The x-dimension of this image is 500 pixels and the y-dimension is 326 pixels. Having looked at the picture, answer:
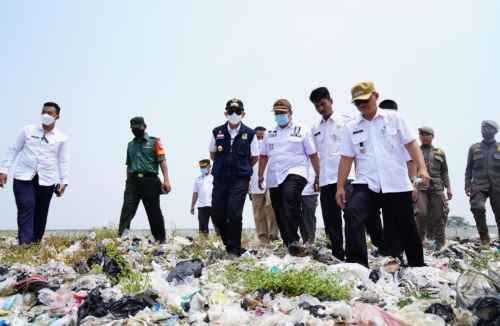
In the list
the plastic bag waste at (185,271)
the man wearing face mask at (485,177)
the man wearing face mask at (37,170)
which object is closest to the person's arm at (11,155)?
the man wearing face mask at (37,170)

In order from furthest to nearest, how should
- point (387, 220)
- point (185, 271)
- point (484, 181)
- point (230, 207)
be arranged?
point (484, 181), point (230, 207), point (387, 220), point (185, 271)

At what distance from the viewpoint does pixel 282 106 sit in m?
6.47

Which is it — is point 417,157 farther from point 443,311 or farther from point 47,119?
point 47,119

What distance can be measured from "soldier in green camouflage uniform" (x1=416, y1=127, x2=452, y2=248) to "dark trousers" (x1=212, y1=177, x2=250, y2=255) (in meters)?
3.25

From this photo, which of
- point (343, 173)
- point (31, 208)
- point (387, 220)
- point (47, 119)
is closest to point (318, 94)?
point (343, 173)

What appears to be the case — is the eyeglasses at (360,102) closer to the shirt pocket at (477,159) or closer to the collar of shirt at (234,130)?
the collar of shirt at (234,130)

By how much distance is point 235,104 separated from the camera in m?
6.34

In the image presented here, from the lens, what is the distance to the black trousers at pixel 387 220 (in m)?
4.88

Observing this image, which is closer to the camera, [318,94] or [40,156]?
[318,94]

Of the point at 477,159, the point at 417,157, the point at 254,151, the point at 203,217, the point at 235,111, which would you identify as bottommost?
the point at 203,217

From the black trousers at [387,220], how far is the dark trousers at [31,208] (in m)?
4.18

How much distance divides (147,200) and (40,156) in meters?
1.70

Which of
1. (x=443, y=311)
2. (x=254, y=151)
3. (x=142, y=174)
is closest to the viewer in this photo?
(x=443, y=311)

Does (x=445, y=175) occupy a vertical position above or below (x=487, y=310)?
above
